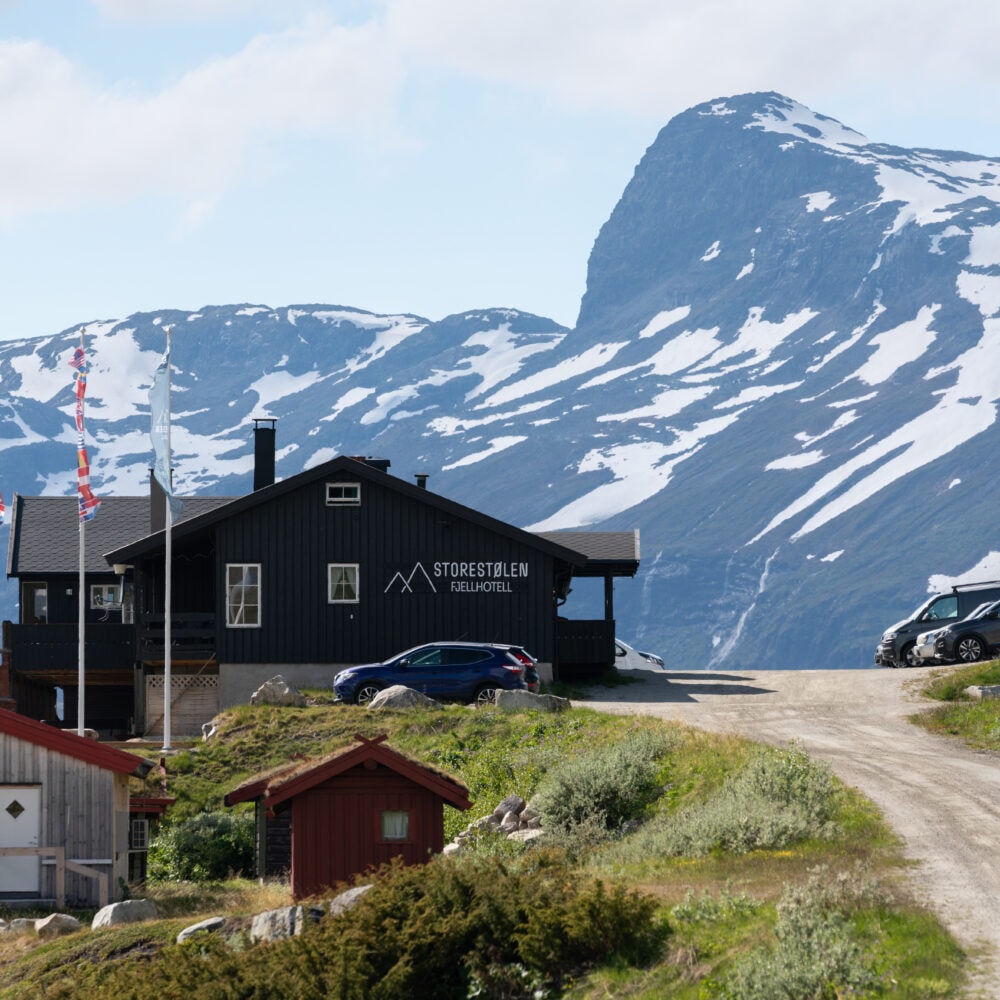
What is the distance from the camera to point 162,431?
43.3 m

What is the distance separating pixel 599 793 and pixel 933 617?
23.4 meters

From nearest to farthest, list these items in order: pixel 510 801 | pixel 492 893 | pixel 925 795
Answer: pixel 492 893, pixel 925 795, pixel 510 801

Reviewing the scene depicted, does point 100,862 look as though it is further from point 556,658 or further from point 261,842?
point 556,658

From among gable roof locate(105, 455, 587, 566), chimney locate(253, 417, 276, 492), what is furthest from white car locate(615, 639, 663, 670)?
chimney locate(253, 417, 276, 492)

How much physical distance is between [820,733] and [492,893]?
56.2 ft

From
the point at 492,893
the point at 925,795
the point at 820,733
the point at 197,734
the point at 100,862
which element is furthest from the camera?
the point at 197,734

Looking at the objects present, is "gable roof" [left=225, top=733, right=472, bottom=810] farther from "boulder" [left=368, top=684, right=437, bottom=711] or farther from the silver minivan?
the silver minivan

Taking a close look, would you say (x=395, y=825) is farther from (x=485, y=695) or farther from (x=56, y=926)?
(x=485, y=695)

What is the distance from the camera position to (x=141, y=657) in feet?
154

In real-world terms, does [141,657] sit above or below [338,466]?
below

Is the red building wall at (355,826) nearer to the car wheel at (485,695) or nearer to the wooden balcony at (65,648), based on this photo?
the car wheel at (485,695)

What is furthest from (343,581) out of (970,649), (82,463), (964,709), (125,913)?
(125,913)

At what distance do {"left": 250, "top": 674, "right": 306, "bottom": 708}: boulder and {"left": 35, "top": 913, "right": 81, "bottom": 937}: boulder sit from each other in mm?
16144

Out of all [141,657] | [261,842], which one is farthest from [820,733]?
[141,657]
